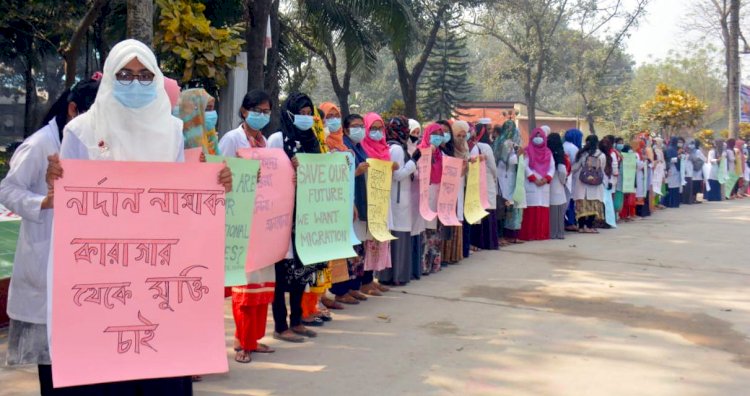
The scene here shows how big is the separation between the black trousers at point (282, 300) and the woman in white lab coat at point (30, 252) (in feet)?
7.29

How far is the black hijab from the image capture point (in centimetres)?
525

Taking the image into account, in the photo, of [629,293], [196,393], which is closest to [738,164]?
[629,293]

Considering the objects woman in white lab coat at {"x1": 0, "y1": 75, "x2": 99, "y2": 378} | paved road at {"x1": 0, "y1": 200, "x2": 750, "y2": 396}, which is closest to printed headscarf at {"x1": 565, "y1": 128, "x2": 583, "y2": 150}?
paved road at {"x1": 0, "y1": 200, "x2": 750, "y2": 396}

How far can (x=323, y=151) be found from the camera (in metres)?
5.61

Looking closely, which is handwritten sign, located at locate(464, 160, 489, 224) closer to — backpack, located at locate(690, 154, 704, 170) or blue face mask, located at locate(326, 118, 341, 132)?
blue face mask, located at locate(326, 118, 341, 132)

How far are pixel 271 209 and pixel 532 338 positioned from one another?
215 cm

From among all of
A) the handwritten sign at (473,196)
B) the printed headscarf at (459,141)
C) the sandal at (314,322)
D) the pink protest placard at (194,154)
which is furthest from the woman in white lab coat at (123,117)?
the handwritten sign at (473,196)

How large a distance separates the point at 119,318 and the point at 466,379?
2270 mm

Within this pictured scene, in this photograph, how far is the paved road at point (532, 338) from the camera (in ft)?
14.8

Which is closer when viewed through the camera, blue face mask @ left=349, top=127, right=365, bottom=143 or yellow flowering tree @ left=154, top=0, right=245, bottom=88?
blue face mask @ left=349, top=127, right=365, bottom=143

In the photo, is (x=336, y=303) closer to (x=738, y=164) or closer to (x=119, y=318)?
(x=119, y=318)

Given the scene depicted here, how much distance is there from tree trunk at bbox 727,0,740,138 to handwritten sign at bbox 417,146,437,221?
763 inches

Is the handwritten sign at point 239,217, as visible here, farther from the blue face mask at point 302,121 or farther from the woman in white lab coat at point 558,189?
the woman in white lab coat at point 558,189

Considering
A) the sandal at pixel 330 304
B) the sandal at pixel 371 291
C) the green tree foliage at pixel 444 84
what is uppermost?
the green tree foliage at pixel 444 84
